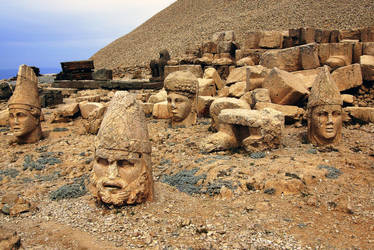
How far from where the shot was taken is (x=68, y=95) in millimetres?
15547

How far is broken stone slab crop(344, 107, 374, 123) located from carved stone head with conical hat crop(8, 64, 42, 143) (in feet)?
27.0

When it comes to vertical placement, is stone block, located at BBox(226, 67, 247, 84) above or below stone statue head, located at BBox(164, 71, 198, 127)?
above

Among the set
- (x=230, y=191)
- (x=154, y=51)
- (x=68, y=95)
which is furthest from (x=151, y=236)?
(x=154, y=51)

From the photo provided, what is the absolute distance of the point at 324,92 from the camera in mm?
6133

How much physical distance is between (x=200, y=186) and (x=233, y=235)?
144 centimetres

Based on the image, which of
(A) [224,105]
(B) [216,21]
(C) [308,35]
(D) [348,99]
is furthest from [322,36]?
(B) [216,21]

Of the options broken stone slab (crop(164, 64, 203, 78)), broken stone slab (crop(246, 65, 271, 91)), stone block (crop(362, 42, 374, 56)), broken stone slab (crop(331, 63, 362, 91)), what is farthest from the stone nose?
broken stone slab (crop(164, 64, 203, 78))

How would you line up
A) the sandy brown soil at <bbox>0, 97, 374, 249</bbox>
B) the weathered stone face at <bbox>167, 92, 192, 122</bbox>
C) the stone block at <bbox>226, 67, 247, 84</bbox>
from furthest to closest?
the stone block at <bbox>226, 67, 247, 84</bbox>, the weathered stone face at <bbox>167, 92, 192, 122</bbox>, the sandy brown soil at <bbox>0, 97, 374, 249</bbox>

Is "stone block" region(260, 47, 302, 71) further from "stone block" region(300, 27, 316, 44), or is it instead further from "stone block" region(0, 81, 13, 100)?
"stone block" region(0, 81, 13, 100)

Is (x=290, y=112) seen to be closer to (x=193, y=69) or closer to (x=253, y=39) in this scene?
(x=193, y=69)

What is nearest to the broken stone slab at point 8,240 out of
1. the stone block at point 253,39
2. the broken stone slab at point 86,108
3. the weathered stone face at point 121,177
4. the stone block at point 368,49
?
the weathered stone face at point 121,177

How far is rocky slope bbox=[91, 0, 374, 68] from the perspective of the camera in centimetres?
1930

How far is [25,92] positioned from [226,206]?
20.2ft

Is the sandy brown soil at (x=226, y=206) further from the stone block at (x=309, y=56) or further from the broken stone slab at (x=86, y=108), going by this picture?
the stone block at (x=309, y=56)
